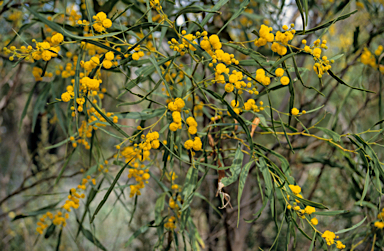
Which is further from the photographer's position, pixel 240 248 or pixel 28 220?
pixel 28 220

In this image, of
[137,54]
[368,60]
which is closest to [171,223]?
[137,54]

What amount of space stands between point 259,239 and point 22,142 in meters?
1.33

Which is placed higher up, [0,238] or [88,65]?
[88,65]

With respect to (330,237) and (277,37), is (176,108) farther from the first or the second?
(330,237)

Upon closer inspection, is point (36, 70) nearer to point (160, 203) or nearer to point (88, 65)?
point (88, 65)

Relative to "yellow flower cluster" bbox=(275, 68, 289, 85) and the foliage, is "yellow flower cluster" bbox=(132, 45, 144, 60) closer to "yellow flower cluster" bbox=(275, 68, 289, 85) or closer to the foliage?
the foliage

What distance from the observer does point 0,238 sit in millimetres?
1431

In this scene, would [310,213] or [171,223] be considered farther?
[171,223]

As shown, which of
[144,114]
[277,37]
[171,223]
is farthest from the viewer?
[171,223]

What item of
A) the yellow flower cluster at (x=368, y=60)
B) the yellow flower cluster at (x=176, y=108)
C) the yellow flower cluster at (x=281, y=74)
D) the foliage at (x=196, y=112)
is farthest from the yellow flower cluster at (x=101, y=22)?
Answer: the yellow flower cluster at (x=368, y=60)

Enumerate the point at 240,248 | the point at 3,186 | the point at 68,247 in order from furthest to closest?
the point at 68,247 → the point at 3,186 → the point at 240,248

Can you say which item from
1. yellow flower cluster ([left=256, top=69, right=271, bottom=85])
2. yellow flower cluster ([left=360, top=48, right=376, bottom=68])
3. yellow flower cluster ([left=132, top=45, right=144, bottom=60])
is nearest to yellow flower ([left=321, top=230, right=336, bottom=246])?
yellow flower cluster ([left=256, top=69, right=271, bottom=85])

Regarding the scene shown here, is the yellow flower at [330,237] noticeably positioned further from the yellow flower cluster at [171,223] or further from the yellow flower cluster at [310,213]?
the yellow flower cluster at [171,223]

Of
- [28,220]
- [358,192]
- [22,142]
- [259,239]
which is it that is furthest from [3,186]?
[358,192]
